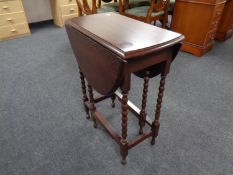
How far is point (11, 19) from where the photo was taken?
10.1 ft

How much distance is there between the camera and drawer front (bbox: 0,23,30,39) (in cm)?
309

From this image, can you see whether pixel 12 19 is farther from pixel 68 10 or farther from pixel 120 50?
pixel 120 50

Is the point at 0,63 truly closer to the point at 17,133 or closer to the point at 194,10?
the point at 17,133

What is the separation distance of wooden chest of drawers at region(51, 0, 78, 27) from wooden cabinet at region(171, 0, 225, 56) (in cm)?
202

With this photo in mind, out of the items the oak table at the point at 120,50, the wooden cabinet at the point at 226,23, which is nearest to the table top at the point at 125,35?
the oak table at the point at 120,50

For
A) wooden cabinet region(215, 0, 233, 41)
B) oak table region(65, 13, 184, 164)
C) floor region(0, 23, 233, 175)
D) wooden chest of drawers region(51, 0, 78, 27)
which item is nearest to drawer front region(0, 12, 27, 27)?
wooden chest of drawers region(51, 0, 78, 27)

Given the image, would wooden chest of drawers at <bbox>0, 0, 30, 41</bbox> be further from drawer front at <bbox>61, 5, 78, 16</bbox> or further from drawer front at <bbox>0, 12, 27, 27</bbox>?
drawer front at <bbox>61, 5, 78, 16</bbox>

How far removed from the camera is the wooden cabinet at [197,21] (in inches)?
90.0

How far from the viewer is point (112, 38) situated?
884mm

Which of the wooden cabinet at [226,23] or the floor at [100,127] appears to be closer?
the floor at [100,127]

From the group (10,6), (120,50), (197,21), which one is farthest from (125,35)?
(10,6)

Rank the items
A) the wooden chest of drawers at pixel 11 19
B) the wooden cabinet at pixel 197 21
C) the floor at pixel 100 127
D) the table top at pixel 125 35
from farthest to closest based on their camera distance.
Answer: the wooden chest of drawers at pixel 11 19 → the wooden cabinet at pixel 197 21 → the floor at pixel 100 127 → the table top at pixel 125 35

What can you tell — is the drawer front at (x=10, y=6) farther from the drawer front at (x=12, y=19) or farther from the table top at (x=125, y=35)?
the table top at (x=125, y=35)

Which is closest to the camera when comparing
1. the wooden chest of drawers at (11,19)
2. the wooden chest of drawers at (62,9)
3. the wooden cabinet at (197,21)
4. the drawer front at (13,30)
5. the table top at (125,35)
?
the table top at (125,35)
